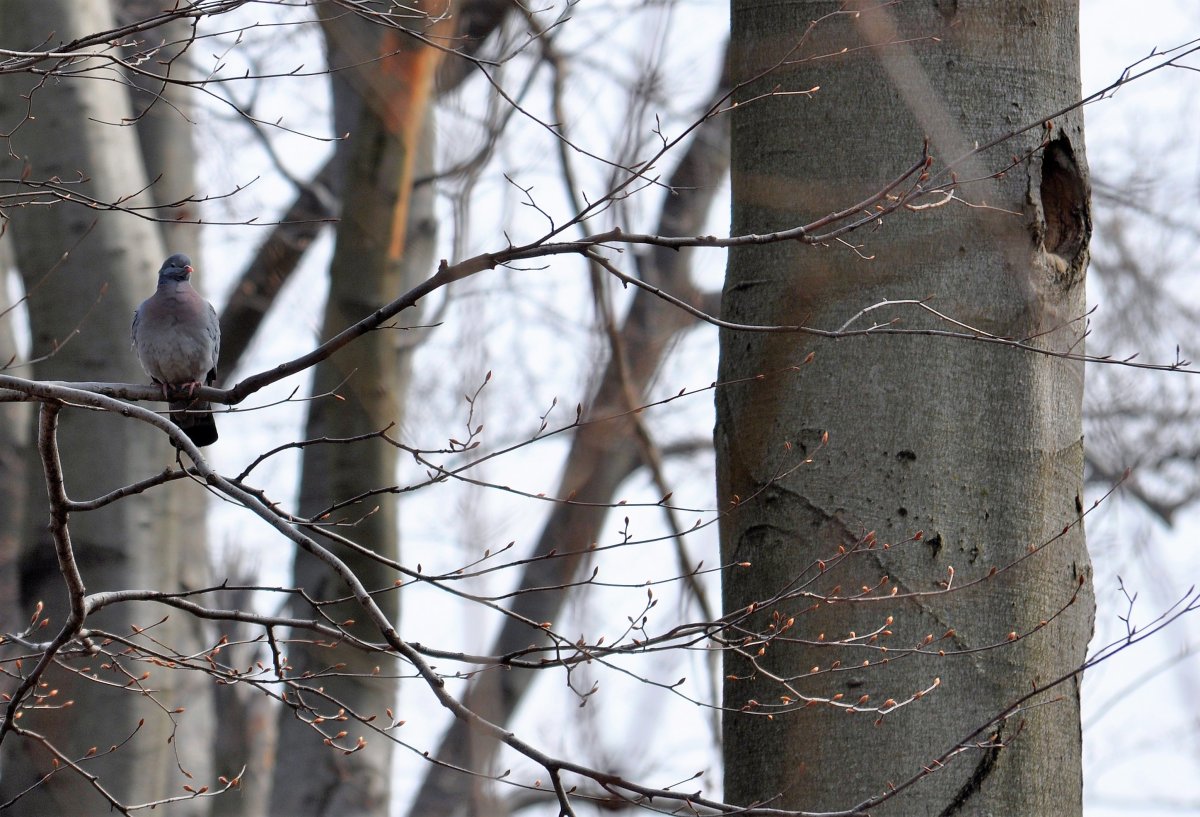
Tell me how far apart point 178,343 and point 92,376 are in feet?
2.45

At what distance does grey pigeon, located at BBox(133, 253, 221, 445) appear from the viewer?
3.96 metres

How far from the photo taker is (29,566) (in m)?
4.66

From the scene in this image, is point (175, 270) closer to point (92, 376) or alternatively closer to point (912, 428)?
point (92, 376)

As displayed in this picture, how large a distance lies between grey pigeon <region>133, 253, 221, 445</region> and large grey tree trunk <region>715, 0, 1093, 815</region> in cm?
224

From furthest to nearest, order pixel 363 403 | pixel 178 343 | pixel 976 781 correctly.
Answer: pixel 363 403 → pixel 178 343 → pixel 976 781

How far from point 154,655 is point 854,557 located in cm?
136

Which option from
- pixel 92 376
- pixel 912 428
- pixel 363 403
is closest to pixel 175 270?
pixel 92 376

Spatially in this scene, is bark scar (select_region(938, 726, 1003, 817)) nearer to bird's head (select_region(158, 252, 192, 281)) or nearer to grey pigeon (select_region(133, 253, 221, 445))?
grey pigeon (select_region(133, 253, 221, 445))

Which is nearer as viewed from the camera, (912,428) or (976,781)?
(976,781)

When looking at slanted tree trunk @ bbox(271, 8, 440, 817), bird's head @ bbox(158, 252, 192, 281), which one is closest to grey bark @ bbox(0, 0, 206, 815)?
bird's head @ bbox(158, 252, 192, 281)

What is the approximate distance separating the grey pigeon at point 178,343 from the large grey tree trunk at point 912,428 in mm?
2236

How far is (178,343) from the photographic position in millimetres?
3984

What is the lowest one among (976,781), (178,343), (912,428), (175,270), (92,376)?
(976,781)

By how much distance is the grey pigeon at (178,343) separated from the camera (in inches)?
156
